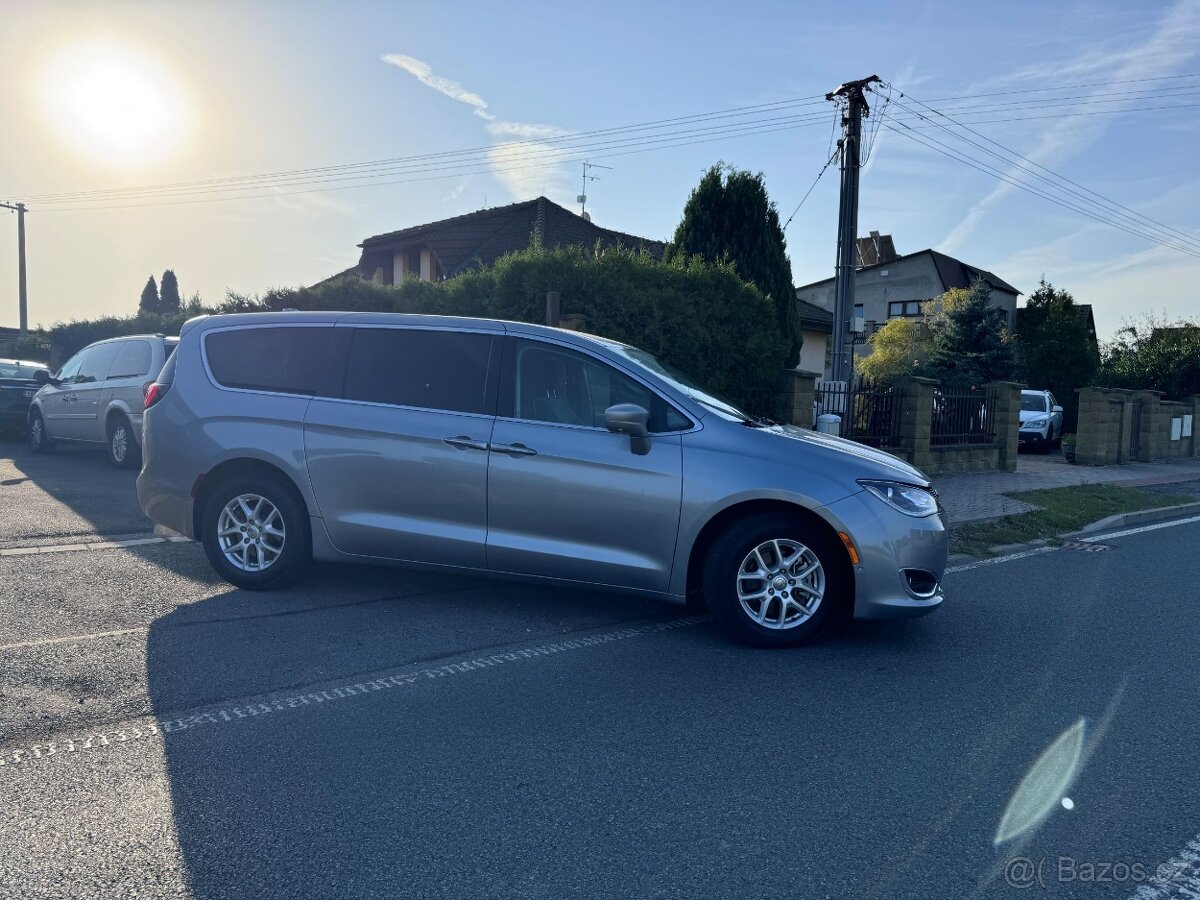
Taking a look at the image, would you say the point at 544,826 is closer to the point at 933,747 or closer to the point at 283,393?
the point at 933,747

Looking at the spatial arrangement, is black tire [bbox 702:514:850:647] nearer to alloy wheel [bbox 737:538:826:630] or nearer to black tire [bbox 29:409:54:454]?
alloy wheel [bbox 737:538:826:630]

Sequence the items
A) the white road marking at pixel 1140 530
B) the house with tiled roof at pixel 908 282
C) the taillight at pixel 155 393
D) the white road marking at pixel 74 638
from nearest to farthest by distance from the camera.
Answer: the white road marking at pixel 74 638, the taillight at pixel 155 393, the white road marking at pixel 1140 530, the house with tiled roof at pixel 908 282

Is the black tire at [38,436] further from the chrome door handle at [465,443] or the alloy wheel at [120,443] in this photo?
the chrome door handle at [465,443]

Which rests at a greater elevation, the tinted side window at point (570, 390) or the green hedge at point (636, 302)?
the green hedge at point (636, 302)

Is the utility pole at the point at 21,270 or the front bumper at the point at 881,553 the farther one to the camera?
the utility pole at the point at 21,270

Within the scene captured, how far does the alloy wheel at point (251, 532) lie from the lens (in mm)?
6074

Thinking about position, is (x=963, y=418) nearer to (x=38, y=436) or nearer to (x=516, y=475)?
(x=516, y=475)

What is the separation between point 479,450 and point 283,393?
4.99ft

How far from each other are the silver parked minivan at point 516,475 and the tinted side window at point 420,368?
0.01m

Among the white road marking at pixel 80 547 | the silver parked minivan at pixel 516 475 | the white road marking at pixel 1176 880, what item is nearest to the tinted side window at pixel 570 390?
the silver parked minivan at pixel 516 475

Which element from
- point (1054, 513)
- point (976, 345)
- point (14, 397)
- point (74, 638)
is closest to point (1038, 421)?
point (976, 345)

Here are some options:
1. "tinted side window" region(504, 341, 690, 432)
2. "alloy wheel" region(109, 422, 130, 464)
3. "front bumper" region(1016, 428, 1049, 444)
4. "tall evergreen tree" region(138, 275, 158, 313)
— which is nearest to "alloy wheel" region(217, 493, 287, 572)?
"tinted side window" region(504, 341, 690, 432)

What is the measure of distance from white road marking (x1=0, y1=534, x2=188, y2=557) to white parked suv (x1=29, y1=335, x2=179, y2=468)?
3.93 meters

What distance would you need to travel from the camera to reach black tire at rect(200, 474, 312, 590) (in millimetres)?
6000
